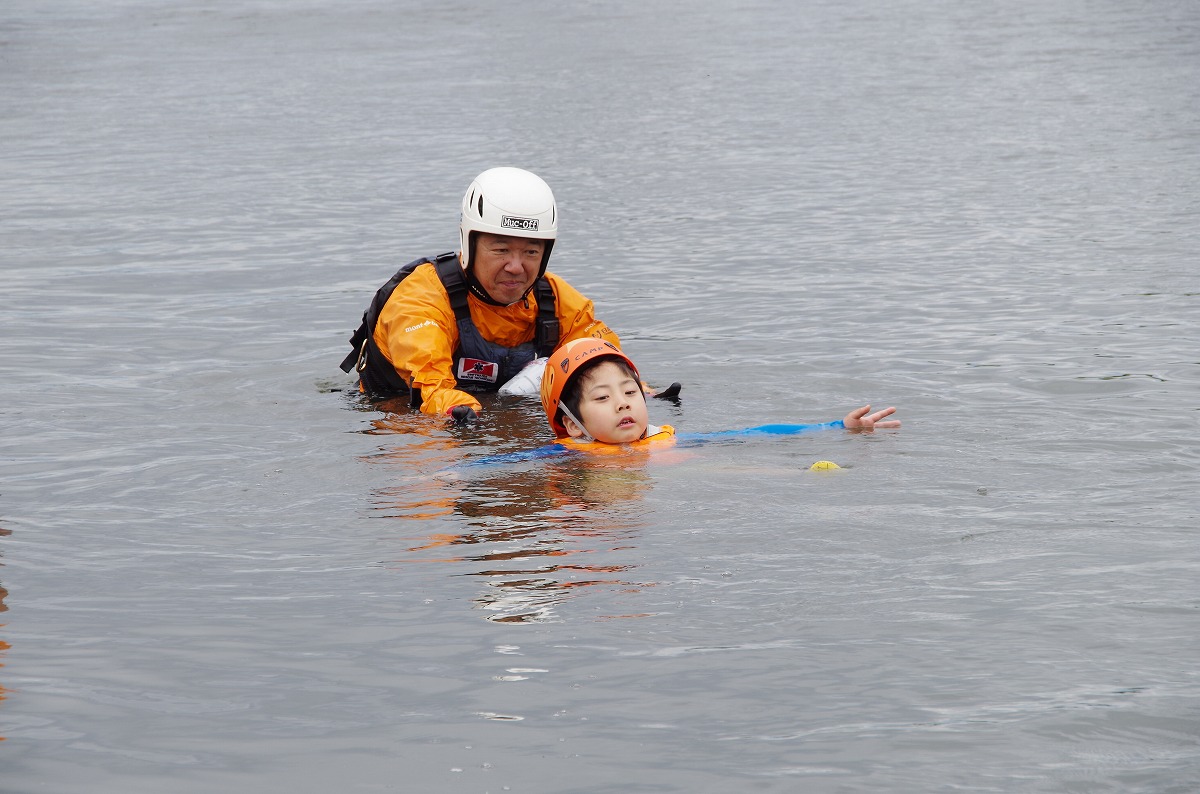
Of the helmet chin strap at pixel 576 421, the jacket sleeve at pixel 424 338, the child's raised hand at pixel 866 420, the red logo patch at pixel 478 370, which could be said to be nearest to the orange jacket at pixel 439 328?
the jacket sleeve at pixel 424 338

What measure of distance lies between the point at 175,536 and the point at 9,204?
1225cm

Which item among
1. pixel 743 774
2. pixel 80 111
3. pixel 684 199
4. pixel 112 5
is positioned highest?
pixel 112 5

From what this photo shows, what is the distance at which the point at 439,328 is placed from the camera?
29.8 feet

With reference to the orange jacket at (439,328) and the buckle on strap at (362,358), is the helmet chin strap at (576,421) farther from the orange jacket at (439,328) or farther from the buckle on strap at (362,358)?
the buckle on strap at (362,358)

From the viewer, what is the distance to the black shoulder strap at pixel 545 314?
31.3ft

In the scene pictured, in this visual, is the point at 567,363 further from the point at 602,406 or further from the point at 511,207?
the point at 511,207

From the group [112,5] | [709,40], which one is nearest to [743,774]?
[709,40]

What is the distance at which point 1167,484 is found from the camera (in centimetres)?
687

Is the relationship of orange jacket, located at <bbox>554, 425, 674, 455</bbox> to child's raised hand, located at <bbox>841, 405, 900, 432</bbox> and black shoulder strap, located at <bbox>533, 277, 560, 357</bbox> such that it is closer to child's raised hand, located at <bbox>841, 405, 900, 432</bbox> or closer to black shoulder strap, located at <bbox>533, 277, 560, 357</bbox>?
child's raised hand, located at <bbox>841, 405, 900, 432</bbox>

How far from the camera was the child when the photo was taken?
312 inches

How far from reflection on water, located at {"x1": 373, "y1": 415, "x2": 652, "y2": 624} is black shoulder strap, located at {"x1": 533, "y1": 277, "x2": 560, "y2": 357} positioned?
1.27 metres

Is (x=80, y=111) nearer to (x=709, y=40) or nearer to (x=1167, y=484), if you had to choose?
(x=709, y=40)

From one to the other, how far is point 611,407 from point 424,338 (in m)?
1.56

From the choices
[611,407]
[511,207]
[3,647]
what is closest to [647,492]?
[611,407]
